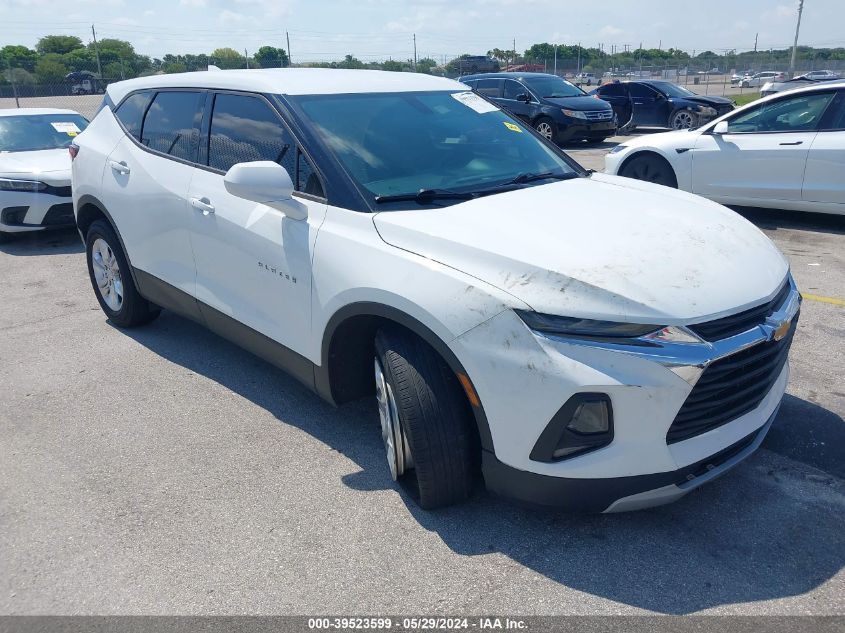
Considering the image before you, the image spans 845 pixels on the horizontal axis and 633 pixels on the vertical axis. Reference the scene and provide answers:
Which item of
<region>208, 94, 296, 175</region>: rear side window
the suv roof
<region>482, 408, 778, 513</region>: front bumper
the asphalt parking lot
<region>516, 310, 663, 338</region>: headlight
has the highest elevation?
the suv roof

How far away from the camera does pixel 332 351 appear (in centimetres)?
336

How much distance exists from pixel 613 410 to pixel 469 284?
2.22ft

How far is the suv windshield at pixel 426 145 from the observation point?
3457 mm

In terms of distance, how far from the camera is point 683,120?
59.8 ft

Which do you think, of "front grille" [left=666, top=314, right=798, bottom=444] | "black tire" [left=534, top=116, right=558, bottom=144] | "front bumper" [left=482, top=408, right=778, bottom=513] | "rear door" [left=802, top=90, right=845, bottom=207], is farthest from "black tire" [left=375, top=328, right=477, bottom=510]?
"black tire" [left=534, top=116, right=558, bottom=144]

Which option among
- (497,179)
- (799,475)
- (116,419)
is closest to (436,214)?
(497,179)

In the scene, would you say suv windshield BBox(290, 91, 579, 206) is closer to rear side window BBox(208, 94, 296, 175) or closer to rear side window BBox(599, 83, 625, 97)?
rear side window BBox(208, 94, 296, 175)

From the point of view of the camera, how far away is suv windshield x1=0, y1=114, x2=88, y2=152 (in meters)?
9.33

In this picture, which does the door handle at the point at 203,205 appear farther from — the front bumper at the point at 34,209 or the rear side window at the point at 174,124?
the front bumper at the point at 34,209

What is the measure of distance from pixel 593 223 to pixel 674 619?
1.52 meters

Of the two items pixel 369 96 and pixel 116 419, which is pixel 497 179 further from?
pixel 116 419

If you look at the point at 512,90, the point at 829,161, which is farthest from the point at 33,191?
the point at 512,90

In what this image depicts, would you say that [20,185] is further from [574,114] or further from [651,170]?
[574,114]

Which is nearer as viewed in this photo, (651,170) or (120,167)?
(120,167)
